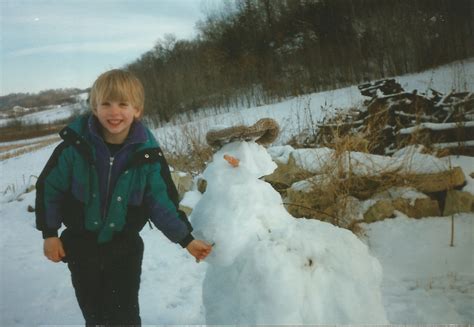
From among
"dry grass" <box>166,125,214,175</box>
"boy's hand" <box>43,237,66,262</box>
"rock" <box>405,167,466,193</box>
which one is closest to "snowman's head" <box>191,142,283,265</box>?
"boy's hand" <box>43,237,66,262</box>

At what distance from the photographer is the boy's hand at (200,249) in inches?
55.3

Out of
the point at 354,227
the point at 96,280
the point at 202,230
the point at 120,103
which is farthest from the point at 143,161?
the point at 354,227

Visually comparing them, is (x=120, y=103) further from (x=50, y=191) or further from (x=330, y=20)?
(x=330, y=20)

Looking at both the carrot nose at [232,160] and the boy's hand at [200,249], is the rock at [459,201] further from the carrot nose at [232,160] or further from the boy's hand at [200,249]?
the boy's hand at [200,249]

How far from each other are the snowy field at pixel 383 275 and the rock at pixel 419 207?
0.07 metres

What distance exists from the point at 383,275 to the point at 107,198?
2.13 metres

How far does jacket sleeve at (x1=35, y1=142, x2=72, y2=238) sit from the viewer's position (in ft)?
4.68

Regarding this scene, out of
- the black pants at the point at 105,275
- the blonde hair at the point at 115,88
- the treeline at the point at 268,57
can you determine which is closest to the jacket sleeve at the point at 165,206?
the black pants at the point at 105,275

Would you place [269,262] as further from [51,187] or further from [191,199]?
[191,199]

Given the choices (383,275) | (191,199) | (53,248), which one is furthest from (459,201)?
(53,248)

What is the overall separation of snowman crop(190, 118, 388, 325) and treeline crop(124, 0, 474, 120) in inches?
114

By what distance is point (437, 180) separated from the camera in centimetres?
337

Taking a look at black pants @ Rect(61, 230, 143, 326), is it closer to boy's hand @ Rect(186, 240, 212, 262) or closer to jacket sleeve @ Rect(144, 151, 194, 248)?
jacket sleeve @ Rect(144, 151, 194, 248)

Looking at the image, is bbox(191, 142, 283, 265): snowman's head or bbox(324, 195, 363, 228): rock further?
bbox(324, 195, 363, 228): rock
